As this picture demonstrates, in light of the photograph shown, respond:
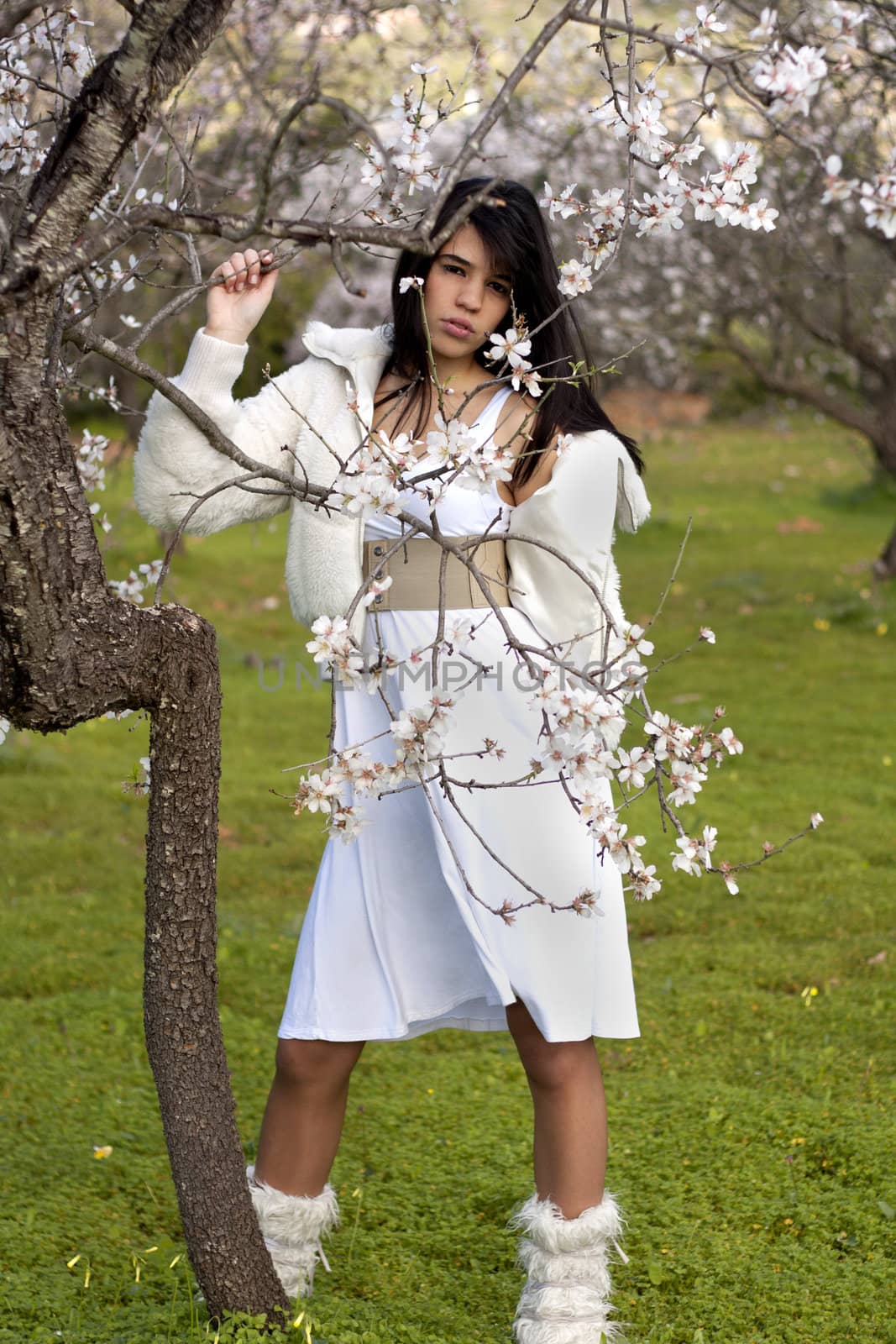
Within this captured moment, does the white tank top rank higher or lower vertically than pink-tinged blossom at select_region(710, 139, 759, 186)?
lower

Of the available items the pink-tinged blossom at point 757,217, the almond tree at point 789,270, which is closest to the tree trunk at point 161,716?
the pink-tinged blossom at point 757,217

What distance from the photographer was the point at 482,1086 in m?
3.86

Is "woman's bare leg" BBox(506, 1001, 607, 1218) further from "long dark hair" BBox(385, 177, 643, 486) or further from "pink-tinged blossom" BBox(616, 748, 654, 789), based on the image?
"long dark hair" BBox(385, 177, 643, 486)

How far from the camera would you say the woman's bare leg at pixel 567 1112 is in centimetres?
265

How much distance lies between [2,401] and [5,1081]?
2.58 metres

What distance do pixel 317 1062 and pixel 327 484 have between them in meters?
1.11

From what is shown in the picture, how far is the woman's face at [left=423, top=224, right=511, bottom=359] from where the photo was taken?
2.64 m

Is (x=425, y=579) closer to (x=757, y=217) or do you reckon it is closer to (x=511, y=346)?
(x=511, y=346)

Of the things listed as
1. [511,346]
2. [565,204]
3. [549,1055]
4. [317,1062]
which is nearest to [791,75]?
[511,346]

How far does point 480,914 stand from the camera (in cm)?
257

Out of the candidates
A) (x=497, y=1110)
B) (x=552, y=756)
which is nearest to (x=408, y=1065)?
(x=497, y=1110)

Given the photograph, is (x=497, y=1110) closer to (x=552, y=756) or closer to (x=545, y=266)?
(x=552, y=756)

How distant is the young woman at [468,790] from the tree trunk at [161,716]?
0.24 meters

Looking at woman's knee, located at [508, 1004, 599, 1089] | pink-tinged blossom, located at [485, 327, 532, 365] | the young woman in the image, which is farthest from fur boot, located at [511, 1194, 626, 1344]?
pink-tinged blossom, located at [485, 327, 532, 365]
